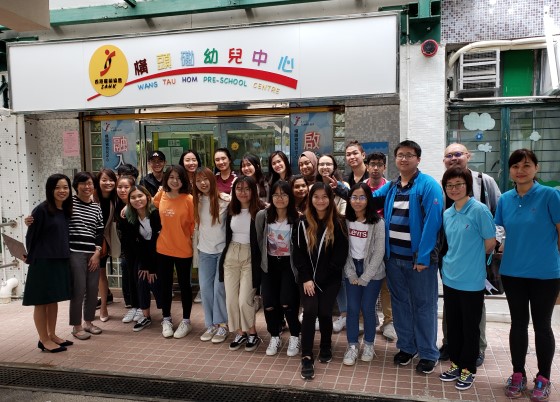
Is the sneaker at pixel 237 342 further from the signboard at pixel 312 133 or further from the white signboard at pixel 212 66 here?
the white signboard at pixel 212 66

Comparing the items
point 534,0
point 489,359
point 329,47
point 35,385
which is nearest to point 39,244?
point 35,385

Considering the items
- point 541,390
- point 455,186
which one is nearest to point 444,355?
point 541,390

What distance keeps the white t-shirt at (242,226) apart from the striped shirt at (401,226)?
1.36m

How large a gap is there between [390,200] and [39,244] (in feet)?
11.1

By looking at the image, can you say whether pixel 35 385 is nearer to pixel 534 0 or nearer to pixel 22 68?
pixel 22 68

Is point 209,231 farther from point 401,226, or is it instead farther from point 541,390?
point 541,390

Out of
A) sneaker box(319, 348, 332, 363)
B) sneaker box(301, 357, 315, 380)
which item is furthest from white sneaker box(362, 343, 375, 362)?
sneaker box(301, 357, 315, 380)

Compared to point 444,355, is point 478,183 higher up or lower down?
higher up

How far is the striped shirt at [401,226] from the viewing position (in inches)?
145

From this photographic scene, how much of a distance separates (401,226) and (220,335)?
2.20 m

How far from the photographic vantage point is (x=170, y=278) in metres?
4.76

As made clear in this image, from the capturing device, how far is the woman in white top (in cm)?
440

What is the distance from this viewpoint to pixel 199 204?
4504mm

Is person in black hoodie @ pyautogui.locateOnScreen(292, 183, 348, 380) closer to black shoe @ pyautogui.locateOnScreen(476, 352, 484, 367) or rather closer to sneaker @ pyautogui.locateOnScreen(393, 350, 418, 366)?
sneaker @ pyautogui.locateOnScreen(393, 350, 418, 366)
